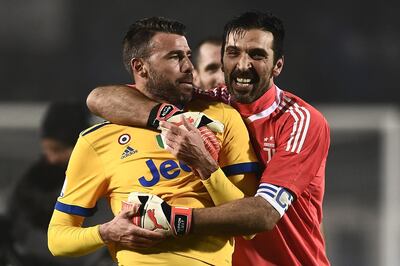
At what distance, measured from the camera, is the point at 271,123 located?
3.06 metres

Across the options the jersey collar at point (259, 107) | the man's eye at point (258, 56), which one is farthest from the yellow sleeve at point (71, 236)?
the man's eye at point (258, 56)

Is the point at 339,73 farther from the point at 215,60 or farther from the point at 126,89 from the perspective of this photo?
the point at 126,89

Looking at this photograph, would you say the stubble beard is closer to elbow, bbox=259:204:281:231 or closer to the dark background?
elbow, bbox=259:204:281:231

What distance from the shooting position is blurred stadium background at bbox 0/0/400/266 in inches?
248

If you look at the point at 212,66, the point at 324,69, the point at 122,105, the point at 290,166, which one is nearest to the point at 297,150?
the point at 290,166

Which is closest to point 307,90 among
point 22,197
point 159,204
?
point 22,197

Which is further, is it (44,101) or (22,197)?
(44,101)

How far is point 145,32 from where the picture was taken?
306cm

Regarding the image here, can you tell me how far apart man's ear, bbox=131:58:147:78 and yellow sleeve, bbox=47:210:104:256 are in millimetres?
464

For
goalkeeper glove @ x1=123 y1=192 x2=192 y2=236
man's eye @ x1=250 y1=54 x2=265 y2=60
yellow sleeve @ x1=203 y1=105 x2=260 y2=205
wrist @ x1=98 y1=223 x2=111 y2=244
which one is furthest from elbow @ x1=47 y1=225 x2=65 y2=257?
man's eye @ x1=250 y1=54 x2=265 y2=60

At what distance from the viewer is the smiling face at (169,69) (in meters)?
2.97

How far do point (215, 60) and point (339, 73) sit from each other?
110 inches

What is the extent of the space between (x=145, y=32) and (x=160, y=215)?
24.9 inches

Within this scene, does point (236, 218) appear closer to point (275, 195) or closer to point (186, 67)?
point (275, 195)
